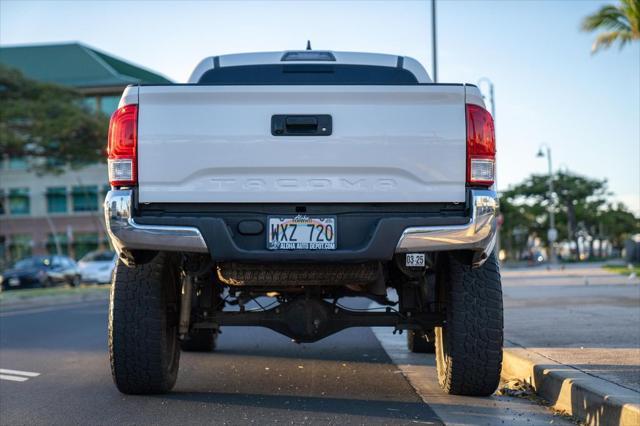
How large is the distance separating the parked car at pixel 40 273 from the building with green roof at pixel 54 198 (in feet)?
102

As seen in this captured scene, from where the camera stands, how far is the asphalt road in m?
5.39

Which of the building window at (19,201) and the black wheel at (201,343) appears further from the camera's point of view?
the building window at (19,201)

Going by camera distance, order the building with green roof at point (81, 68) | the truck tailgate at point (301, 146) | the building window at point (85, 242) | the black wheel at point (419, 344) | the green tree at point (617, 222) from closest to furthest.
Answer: the truck tailgate at point (301, 146)
the black wheel at point (419, 344)
the building with green roof at point (81, 68)
the building window at point (85, 242)
the green tree at point (617, 222)

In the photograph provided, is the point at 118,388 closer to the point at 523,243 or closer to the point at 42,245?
the point at 42,245

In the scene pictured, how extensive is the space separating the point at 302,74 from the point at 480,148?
186cm

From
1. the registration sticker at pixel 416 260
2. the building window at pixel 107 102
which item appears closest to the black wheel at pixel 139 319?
the registration sticker at pixel 416 260

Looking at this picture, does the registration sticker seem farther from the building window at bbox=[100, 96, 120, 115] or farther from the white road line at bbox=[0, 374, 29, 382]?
the building window at bbox=[100, 96, 120, 115]

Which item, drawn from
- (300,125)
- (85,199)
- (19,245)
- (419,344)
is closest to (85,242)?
(85,199)

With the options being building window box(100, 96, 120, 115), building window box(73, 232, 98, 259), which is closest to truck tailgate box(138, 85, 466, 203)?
building window box(100, 96, 120, 115)

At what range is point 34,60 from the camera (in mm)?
68750

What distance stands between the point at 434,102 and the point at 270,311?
1.83 m

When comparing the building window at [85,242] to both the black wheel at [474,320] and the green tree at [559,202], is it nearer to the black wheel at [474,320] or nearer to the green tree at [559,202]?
the green tree at [559,202]

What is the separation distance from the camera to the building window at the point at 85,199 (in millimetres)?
66000

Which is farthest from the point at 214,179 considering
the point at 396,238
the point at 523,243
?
the point at 523,243
